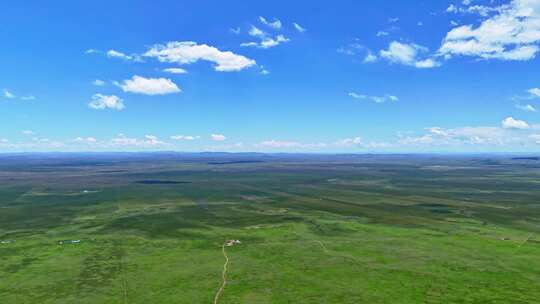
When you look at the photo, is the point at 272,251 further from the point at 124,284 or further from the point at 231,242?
the point at 124,284

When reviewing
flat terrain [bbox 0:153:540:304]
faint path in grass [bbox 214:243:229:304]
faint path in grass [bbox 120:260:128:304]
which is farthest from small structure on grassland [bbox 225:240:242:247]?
faint path in grass [bbox 120:260:128:304]

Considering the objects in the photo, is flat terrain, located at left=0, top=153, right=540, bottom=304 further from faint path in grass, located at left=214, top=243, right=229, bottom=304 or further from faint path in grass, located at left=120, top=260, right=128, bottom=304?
faint path in grass, located at left=214, top=243, right=229, bottom=304

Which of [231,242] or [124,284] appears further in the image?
[231,242]

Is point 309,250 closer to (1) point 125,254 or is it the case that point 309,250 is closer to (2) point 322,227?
(2) point 322,227

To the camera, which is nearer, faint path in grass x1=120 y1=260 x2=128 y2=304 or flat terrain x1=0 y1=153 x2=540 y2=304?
faint path in grass x1=120 y1=260 x2=128 y2=304

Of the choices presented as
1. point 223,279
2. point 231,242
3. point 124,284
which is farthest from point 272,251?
point 124,284

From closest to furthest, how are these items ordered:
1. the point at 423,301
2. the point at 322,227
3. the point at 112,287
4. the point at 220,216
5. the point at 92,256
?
the point at 423,301 < the point at 112,287 < the point at 92,256 < the point at 322,227 < the point at 220,216

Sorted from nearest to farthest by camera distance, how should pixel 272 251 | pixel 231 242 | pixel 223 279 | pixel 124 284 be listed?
1. pixel 124 284
2. pixel 223 279
3. pixel 272 251
4. pixel 231 242

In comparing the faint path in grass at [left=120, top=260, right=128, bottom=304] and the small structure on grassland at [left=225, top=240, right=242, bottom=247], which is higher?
the small structure on grassland at [left=225, top=240, right=242, bottom=247]

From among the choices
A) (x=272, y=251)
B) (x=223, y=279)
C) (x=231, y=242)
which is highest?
(x=231, y=242)

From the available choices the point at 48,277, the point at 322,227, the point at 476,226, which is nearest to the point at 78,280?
the point at 48,277

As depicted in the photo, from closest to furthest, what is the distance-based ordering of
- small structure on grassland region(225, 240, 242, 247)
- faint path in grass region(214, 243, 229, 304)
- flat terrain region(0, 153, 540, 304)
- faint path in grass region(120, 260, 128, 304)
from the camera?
faint path in grass region(120, 260, 128, 304) < faint path in grass region(214, 243, 229, 304) < flat terrain region(0, 153, 540, 304) < small structure on grassland region(225, 240, 242, 247)
